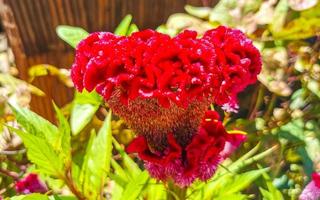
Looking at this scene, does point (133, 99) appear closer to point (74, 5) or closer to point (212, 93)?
point (212, 93)

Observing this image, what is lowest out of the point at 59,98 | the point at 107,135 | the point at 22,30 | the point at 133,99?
the point at 59,98

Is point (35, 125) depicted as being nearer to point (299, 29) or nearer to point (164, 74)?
point (164, 74)

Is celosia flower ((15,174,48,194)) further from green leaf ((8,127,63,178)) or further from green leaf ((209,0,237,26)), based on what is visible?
green leaf ((209,0,237,26))

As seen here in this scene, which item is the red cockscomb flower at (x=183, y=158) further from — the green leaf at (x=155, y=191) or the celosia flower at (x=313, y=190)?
the celosia flower at (x=313, y=190)

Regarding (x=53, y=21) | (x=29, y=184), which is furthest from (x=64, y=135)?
(x=53, y=21)

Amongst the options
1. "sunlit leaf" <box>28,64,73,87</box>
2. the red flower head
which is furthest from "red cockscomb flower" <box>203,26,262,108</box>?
"sunlit leaf" <box>28,64,73,87</box>

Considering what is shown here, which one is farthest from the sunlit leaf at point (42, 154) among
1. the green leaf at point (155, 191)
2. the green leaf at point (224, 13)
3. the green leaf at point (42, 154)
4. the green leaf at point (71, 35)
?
the green leaf at point (224, 13)

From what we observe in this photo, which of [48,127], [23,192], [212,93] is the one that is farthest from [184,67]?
[23,192]
